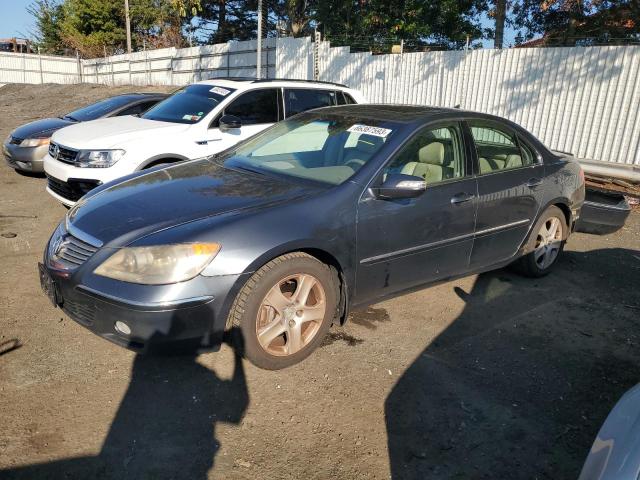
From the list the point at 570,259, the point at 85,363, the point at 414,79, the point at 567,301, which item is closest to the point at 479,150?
the point at 567,301

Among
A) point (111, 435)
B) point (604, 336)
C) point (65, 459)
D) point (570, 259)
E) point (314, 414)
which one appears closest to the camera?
point (65, 459)

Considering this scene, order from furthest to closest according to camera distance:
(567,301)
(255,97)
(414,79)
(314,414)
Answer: (414,79) → (255,97) → (567,301) → (314,414)

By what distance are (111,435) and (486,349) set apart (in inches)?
97.3

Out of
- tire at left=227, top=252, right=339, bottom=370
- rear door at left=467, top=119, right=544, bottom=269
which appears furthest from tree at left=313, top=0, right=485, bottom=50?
tire at left=227, top=252, right=339, bottom=370

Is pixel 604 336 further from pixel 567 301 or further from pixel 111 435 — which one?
pixel 111 435

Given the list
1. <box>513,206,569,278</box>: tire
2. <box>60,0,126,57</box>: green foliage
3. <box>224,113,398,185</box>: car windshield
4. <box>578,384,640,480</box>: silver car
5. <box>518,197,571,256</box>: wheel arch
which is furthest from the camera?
<box>60,0,126,57</box>: green foliage

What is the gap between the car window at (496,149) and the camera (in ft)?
14.2

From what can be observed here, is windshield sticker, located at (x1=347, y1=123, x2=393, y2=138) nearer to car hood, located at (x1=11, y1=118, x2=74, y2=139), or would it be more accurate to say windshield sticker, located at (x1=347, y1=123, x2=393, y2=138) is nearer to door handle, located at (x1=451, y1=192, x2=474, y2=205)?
door handle, located at (x1=451, y1=192, x2=474, y2=205)

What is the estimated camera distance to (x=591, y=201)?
6.09 metres

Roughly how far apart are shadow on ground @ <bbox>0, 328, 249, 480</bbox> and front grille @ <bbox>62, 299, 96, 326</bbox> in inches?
17.5

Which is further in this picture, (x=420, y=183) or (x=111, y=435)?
(x=420, y=183)

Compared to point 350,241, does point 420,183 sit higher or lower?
higher

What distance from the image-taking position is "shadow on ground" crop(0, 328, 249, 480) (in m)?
2.42

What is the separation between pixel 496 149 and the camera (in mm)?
4555
